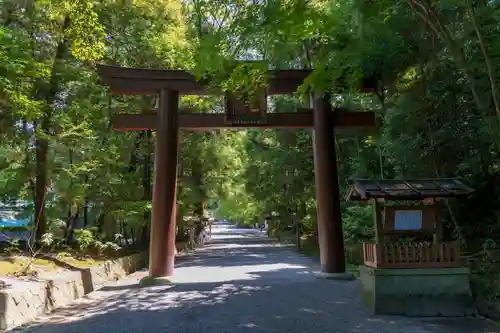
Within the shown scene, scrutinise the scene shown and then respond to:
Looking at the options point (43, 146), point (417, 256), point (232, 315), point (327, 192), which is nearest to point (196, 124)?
point (327, 192)

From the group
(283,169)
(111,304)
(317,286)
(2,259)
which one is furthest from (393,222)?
(283,169)

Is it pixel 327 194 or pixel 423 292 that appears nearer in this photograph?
pixel 423 292

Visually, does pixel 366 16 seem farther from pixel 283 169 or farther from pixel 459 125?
pixel 283 169

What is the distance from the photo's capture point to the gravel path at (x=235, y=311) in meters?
6.89

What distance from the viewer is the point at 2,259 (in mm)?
10609

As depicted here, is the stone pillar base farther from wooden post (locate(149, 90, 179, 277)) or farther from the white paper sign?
Result: wooden post (locate(149, 90, 179, 277))

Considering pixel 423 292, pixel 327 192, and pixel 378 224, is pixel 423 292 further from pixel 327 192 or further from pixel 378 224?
pixel 327 192

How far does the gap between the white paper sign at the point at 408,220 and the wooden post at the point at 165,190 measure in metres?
6.30

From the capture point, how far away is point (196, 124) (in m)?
12.7

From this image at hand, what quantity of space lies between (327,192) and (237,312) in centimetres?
534

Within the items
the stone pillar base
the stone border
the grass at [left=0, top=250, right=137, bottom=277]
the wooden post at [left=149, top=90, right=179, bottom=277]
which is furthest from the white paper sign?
the grass at [left=0, top=250, right=137, bottom=277]

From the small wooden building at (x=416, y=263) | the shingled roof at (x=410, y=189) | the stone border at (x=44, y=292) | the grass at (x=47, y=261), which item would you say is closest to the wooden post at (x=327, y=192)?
the shingled roof at (x=410, y=189)

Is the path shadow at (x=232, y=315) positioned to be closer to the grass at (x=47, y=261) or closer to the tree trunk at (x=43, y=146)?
the grass at (x=47, y=261)

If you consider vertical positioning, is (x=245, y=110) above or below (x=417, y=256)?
above
